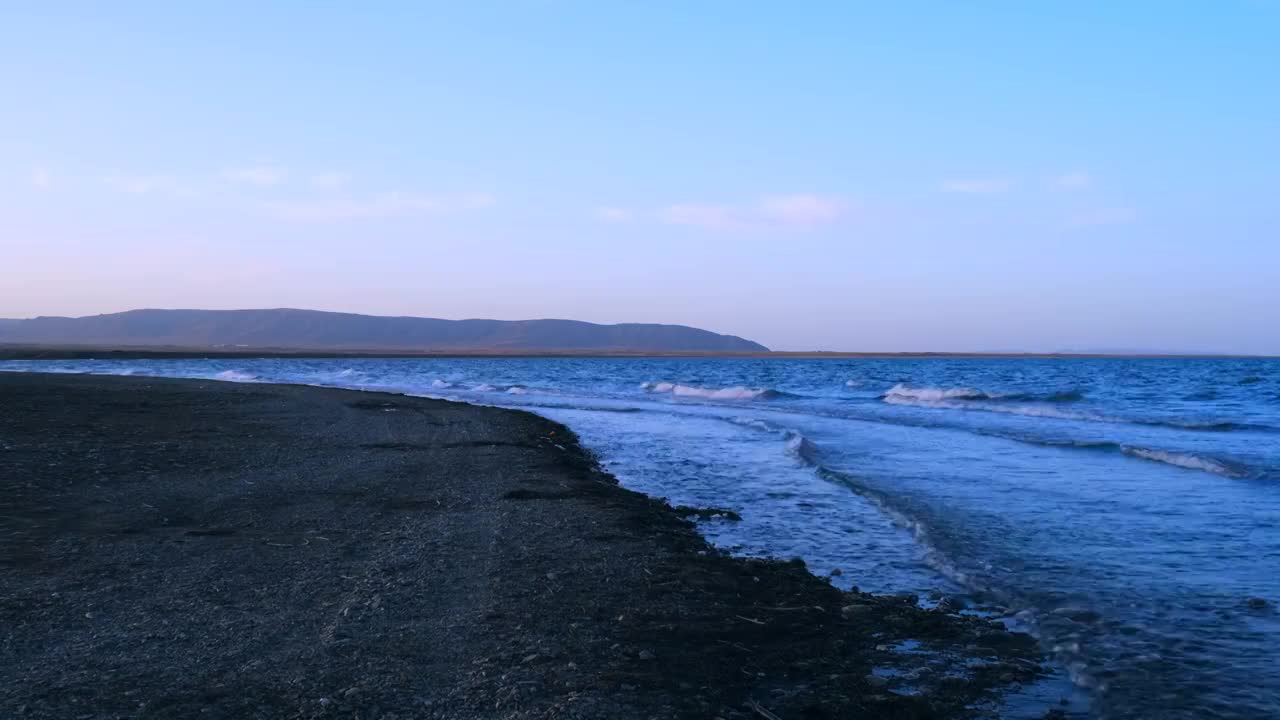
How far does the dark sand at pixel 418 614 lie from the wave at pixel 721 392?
33749 mm

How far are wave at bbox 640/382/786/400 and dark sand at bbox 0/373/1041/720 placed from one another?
111ft

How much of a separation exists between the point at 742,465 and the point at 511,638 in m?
11.0

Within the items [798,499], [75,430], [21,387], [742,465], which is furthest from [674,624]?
[21,387]

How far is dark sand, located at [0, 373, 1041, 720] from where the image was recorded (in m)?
4.86

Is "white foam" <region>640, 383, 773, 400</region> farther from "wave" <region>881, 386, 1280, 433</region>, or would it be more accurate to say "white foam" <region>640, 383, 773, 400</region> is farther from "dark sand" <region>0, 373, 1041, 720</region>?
"dark sand" <region>0, 373, 1041, 720</region>

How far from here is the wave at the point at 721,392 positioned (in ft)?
150

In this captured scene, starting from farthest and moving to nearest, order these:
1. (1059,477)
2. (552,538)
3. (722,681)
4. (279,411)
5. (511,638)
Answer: (279,411) < (1059,477) < (552,538) < (511,638) < (722,681)

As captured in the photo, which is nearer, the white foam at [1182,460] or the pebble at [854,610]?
the pebble at [854,610]

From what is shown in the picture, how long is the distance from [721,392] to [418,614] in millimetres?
42742

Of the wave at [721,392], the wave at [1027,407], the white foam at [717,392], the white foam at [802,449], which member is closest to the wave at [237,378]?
the wave at [721,392]

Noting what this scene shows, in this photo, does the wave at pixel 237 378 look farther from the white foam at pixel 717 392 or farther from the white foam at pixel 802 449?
the white foam at pixel 802 449

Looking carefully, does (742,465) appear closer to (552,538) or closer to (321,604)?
(552,538)

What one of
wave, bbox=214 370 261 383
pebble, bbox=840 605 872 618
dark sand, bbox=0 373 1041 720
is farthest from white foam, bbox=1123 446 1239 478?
wave, bbox=214 370 261 383

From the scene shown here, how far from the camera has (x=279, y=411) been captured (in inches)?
977
